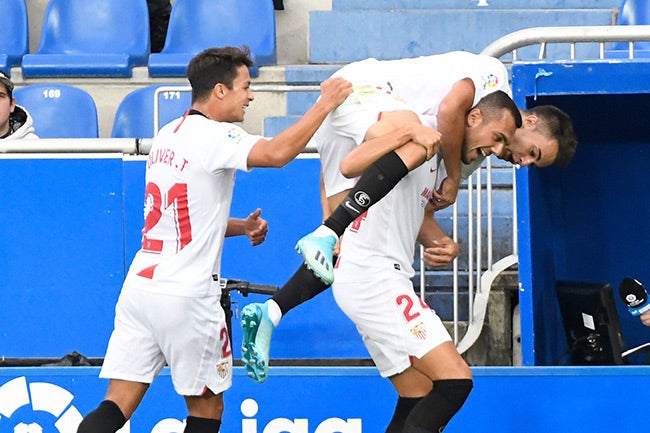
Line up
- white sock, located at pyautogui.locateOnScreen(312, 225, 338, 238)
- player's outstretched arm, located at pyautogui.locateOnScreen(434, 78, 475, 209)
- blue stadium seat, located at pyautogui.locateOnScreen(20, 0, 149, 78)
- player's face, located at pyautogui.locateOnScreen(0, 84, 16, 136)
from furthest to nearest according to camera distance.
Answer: blue stadium seat, located at pyautogui.locateOnScreen(20, 0, 149, 78), player's face, located at pyautogui.locateOnScreen(0, 84, 16, 136), player's outstretched arm, located at pyautogui.locateOnScreen(434, 78, 475, 209), white sock, located at pyautogui.locateOnScreen(312, 225, 338, 238)

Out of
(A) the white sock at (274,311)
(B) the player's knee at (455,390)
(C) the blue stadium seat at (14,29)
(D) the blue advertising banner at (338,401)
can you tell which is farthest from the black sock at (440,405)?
(C) the blue stadium seat at (14,29)

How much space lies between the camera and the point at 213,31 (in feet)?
29.8

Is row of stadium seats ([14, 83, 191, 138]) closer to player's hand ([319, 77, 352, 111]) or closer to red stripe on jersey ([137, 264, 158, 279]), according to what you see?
red stripe on jersey ([137, 264, 158, 279])

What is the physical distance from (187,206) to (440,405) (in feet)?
4.14

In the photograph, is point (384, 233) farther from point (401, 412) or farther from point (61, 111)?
point (61, 111)

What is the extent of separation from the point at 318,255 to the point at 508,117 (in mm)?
985

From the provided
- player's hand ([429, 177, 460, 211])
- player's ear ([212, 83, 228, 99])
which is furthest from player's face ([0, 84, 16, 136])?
player's hand ([429, 177, 460, 211])

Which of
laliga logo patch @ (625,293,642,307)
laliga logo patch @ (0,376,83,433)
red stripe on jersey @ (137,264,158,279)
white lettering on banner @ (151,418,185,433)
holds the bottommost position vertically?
white lettering on banner @ (151,418,185,433)

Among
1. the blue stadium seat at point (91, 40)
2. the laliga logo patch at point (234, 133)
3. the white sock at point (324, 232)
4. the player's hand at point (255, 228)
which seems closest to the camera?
the white sock at point (324, 232)

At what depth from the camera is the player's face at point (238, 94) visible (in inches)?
203

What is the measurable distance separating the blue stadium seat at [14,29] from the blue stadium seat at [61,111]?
0.81m

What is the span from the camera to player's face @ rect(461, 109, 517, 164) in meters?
4.88

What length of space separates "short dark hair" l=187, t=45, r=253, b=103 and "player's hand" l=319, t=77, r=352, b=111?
0.54m

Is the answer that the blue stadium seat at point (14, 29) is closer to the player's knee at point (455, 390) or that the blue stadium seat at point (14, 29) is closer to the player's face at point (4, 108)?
the player's face at point (4, 108)
